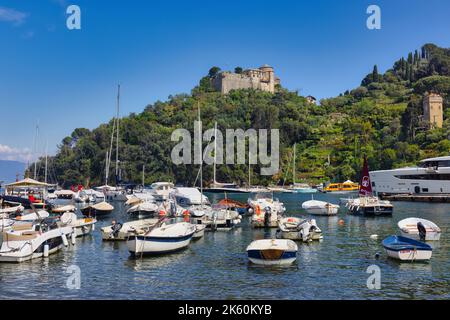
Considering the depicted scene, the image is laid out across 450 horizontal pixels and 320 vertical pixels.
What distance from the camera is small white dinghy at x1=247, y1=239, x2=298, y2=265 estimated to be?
3062cm

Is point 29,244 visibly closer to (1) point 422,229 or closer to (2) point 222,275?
(2) point 222,275

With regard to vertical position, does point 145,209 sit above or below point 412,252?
above

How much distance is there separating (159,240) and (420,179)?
8576 centimetres

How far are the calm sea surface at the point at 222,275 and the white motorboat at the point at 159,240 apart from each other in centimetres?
71

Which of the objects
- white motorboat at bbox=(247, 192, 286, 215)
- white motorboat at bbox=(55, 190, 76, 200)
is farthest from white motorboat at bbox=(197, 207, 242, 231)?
white motorboat at bbox=(55, 190, 76, 200)

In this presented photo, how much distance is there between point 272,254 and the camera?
3066cm

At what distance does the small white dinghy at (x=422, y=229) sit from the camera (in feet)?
137

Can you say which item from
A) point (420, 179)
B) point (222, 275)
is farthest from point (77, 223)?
point (420, 179)

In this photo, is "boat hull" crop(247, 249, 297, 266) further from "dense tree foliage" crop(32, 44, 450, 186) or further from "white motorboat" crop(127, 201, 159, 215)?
"dense tree foliage" crop(32, 44, 450, 186)

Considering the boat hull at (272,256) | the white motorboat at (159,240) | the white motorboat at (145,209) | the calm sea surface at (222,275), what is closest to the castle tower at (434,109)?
the white motorboat at (145,209)

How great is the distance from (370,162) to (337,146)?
25.7m

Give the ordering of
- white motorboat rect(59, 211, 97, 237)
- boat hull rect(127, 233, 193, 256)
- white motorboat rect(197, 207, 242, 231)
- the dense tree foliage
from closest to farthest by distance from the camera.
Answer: boat hull rect(127, 233, 193, 256) < white motorboat rect(59, 211, 97, 237) < white motorboat rect(197, 207, 242, 231) < the dense tree foliage

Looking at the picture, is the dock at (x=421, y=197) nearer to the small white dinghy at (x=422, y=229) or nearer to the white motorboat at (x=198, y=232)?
the small white dinghy at (x=422, y=229)

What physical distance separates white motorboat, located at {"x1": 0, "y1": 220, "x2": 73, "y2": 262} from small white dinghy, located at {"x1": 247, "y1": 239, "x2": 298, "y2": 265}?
15.2 metres
